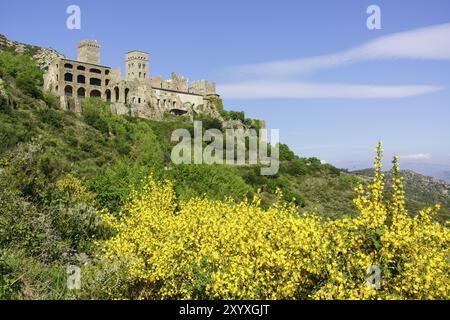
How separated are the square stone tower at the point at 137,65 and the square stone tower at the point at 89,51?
13.1 metres

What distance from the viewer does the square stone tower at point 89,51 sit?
92750mm

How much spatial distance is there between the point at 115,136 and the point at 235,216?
181 feet

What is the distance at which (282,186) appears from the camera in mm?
78062

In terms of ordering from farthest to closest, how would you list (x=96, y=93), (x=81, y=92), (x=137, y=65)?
(x=137, y=65) < (x=96, y=93) < (x=81, y=92)

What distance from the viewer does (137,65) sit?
4190 inches

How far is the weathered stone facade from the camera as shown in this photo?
81.2 m

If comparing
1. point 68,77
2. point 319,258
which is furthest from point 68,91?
point 319,258

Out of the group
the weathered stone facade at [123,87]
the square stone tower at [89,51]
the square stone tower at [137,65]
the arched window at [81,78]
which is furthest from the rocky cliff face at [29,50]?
the arched window at [81,78]

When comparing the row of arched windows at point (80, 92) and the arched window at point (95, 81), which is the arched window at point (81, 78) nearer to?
the arched window at point (95, 81)

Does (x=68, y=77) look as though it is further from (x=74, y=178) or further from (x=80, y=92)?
(x=74, y=178)

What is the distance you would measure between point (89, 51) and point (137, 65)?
15511 millimetres

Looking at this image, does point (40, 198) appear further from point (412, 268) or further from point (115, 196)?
point (412, 268)
